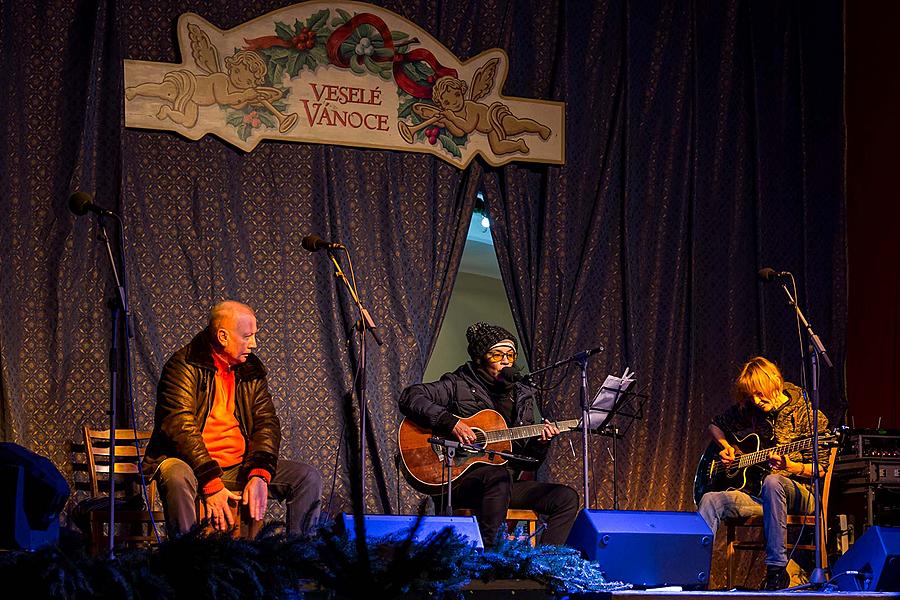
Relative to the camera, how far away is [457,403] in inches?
224

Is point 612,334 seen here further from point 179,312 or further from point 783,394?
point 179,312

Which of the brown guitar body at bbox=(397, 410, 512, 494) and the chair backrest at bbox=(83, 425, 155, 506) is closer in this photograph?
the chair backrest at bbox=(83, 425, 155, 506)

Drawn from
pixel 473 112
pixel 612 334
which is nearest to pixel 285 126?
pixel 473 112

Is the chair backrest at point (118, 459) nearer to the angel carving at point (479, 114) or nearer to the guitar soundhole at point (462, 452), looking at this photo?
the guitar soundhole at point (462, 452)

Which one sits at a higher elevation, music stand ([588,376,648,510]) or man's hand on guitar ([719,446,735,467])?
music stand ([588,376,648,510])

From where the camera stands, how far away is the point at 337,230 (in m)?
6.44

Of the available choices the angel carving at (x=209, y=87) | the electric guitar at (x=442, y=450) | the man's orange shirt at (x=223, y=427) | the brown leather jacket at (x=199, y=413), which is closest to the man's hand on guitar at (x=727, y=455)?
the electric guitar at (x=442, y=450)

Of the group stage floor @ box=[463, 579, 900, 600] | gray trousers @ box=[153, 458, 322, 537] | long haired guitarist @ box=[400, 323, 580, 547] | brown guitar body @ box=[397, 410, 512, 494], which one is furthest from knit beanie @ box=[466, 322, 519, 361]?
stage floor @ box=[463, 579, 900, 600]

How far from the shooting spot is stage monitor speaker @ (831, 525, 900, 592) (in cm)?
405

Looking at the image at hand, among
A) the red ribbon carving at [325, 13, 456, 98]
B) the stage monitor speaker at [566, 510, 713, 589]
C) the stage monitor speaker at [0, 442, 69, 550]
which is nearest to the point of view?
the stage monitor speaker at [0, 442, 69, 550]

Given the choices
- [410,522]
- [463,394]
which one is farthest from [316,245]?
[410,522]

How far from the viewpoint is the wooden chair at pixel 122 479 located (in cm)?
505

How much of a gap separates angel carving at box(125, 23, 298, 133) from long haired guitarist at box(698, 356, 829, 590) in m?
2.92

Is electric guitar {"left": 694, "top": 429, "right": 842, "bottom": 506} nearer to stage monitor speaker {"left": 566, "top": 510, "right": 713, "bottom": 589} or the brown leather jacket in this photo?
stage monitor speaker {"left": 566, "top": 510, "right": 713, "bottom": 589}
